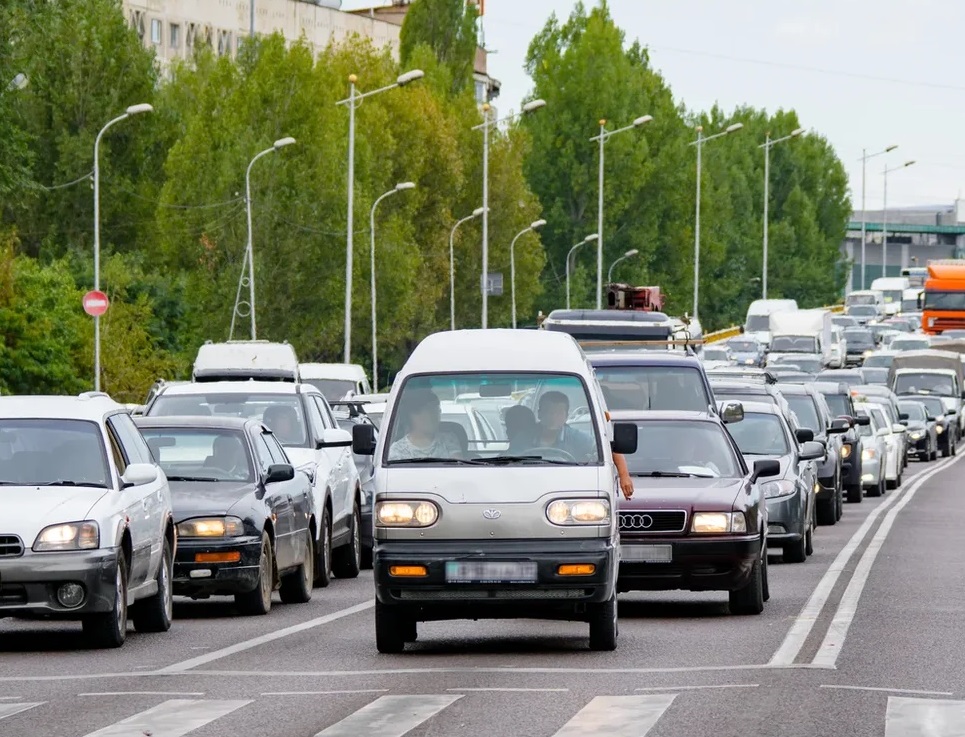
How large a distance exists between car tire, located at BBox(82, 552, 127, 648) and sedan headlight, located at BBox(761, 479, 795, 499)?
9539mm

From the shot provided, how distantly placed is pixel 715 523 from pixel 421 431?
3.31m

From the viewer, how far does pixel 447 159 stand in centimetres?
9362

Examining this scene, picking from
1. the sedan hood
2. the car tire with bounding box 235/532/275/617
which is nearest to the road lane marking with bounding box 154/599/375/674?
the car tire with bounding box 235/532/275/617

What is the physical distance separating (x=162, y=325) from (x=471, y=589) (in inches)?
2601

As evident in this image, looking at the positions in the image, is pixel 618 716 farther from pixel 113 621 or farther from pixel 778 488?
pixel 778 488

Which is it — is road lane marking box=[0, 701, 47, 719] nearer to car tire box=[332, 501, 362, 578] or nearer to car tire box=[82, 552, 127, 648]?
car tire box=[82, 552, 127, 648]

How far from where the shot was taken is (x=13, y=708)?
39.7 feet

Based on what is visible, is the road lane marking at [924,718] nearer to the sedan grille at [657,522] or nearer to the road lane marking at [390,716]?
the road lane marking at [390,716]

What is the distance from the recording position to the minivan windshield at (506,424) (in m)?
14.8

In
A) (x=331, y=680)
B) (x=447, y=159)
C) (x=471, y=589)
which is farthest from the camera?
(x=447, y=159)

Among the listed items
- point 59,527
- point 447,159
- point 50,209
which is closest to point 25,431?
point 59,527

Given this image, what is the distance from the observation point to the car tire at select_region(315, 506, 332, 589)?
866 inches

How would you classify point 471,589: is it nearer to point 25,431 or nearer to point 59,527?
point 59,527

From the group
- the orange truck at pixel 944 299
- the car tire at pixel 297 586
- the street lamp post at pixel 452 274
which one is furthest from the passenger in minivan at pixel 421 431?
the orange truck at pixel 944 299
